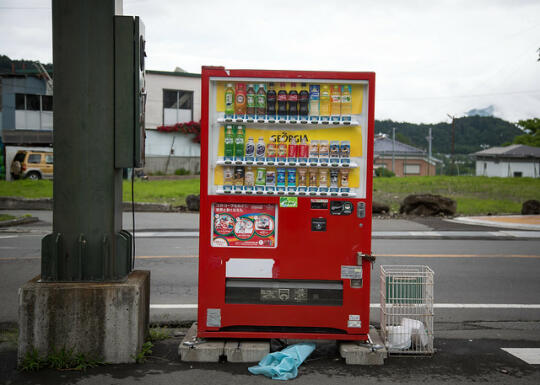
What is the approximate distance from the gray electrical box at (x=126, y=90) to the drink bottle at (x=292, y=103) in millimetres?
1508

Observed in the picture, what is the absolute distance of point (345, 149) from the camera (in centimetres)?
544

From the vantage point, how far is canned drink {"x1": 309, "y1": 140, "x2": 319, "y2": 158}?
5.45 metres

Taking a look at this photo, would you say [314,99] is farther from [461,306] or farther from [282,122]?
[461,306]

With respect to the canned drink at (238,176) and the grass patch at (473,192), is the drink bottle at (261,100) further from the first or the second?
the grass patch at (473,192)

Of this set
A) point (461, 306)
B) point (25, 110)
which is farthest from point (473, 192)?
point (25, 110)

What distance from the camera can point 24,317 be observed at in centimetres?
503

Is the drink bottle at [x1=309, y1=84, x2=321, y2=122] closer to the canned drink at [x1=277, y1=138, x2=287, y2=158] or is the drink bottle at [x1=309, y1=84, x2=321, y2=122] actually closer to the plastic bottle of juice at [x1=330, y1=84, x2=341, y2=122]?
the plastic bottle of juice at [x1=330, y1=84, x2=341, y2=122]

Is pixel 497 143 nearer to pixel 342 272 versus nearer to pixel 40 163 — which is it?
pixel 40 163

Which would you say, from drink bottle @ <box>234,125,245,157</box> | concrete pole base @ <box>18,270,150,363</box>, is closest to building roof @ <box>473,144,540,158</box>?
drink bottle @ <box>234,125,245,157</box>

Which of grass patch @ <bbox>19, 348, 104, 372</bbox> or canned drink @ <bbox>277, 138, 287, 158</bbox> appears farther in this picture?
canned drink @ <bbox>277, 138, 287, 158</bbox>

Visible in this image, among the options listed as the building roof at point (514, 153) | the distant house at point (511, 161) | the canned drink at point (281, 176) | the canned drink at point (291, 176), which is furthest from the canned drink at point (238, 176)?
the building roof at point (514, 153)

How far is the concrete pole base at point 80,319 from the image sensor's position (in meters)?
5.03

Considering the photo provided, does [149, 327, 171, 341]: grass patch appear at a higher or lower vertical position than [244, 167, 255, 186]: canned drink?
lower

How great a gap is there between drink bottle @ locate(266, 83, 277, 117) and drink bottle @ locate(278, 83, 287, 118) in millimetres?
52
